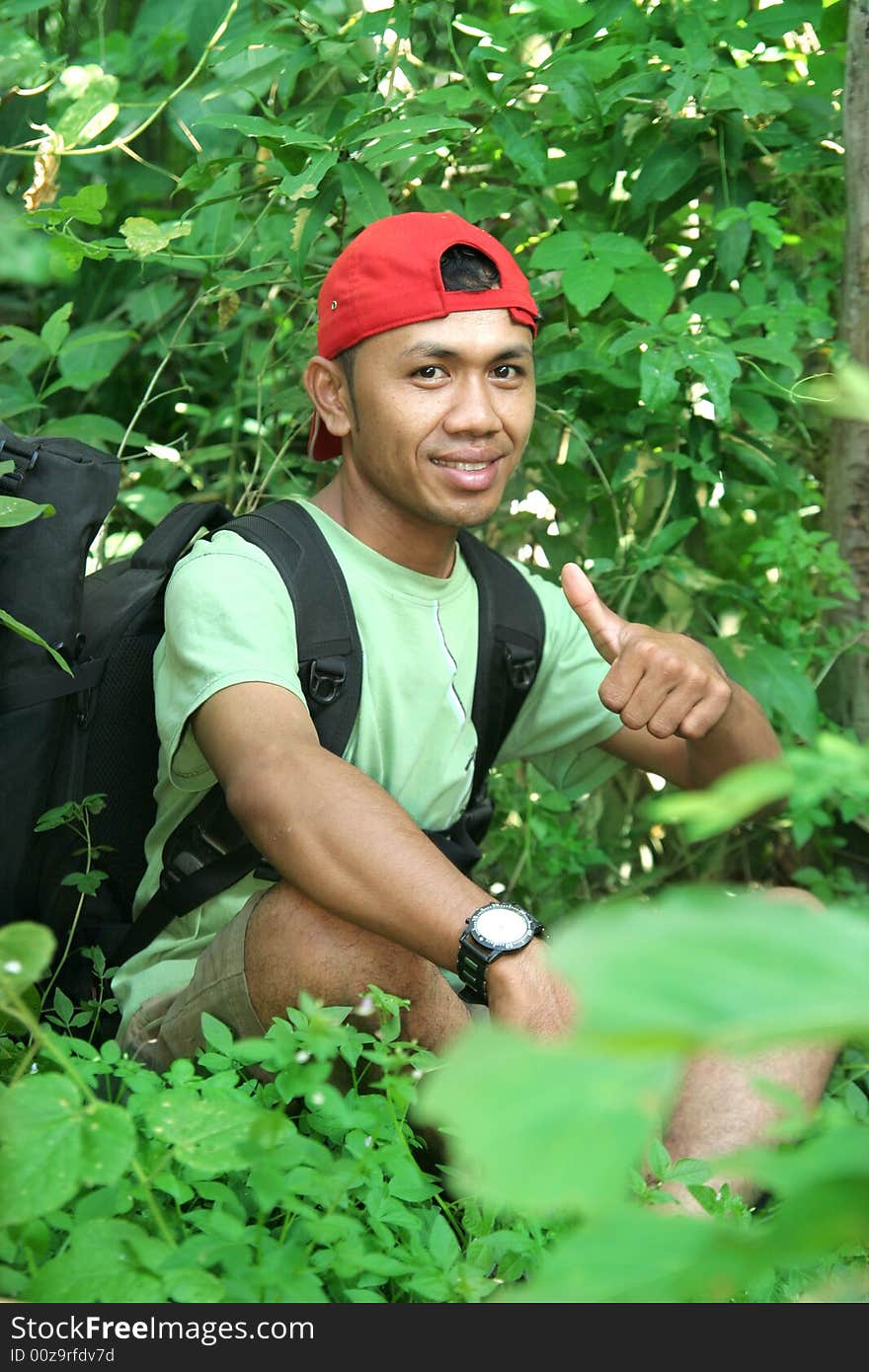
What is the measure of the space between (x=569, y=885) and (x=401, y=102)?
1.92 m

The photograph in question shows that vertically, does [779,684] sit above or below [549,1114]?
below

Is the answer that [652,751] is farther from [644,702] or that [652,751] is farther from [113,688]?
[113,688]

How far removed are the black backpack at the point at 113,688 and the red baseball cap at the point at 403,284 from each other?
374mm

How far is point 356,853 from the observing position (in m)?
2.17

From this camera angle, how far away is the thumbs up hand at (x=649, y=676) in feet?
8.29

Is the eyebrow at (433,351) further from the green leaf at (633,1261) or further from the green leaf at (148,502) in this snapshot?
the green leaf at (633,1261)

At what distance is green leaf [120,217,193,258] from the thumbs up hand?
3.62 feet

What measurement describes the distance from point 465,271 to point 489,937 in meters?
1.31

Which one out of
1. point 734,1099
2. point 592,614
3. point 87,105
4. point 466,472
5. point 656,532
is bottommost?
point 734,1099

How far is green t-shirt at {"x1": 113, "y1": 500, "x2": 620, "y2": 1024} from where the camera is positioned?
244cm

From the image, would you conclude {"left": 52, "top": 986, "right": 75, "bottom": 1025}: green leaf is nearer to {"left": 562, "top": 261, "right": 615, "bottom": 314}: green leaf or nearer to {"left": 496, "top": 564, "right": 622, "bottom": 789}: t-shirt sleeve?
{"left": 496, "top": 564, "right": 622, "bottom": 789}: t-shirt sleeve

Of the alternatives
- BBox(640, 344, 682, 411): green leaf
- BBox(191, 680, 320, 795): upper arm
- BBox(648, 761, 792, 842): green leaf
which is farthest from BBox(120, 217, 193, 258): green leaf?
BBox(648, 761, 792, 842): green leaf

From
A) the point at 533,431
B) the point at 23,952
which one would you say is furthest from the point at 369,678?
the point at 23,952

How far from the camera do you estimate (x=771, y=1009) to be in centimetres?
60
